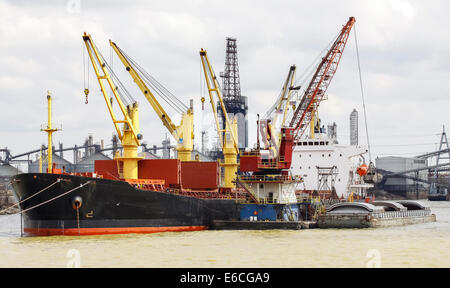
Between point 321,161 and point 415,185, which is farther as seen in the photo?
point 415,185

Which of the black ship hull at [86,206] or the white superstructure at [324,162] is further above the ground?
the white superstructure at [324,162]

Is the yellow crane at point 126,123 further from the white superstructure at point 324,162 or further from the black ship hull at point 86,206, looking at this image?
the white superstructure at point 324,162

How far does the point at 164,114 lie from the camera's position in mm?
68500

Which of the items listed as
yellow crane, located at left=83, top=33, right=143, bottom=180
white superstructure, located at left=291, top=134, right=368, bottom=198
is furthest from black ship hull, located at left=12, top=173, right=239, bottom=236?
white superstructure, located at left=291, top=134, right=368, bottom=198

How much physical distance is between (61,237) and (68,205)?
2.51 m

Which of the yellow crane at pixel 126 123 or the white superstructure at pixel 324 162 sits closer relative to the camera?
the yellow crane at pixel 126 123

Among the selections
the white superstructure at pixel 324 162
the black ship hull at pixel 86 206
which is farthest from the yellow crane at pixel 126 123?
the white superstructure at pixel 324 162

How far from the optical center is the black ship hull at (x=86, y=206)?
48.8 meters

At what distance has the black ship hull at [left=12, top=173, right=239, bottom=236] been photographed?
48781mm

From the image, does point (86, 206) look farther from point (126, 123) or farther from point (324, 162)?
point (324, 162)

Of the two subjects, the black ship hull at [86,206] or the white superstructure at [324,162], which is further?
the white superstructure at [324,162]

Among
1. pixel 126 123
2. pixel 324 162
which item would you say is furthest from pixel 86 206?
pixel 324 162
